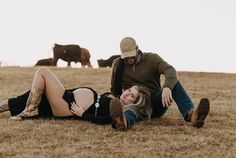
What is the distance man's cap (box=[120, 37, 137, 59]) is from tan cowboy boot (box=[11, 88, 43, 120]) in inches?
48.5

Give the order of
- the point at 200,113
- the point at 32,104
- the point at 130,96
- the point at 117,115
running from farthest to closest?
the point at 32,104 < the point at 130,96 < the point at 200,113 < the point at 117,115

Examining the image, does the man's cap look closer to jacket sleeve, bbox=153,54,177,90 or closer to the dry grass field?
jacket sleeve, bbox=153,54,177,90

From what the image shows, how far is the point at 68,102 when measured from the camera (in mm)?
6160

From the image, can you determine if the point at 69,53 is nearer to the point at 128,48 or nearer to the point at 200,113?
the point at 128,48

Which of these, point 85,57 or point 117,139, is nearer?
point 117,139

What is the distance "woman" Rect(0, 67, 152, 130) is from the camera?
19.7 ft

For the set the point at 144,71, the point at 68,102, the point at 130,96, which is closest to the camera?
the point at 130,96

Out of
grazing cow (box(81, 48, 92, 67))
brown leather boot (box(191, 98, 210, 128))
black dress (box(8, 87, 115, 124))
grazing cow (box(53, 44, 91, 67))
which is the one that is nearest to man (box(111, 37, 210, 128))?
brown leather boot (box(191, 98, 210, 128))

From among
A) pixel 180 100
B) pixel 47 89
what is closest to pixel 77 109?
pixel 47 89

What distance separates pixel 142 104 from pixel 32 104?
1503mm

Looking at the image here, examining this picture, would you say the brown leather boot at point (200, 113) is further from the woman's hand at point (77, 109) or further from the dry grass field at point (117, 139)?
the woman's hand at point (77, 109)

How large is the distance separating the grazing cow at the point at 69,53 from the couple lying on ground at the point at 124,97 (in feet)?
84.1

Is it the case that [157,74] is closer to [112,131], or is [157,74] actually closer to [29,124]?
[112,131]

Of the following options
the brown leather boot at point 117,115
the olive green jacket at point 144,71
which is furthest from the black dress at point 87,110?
the olive green jacket at point 144,71
